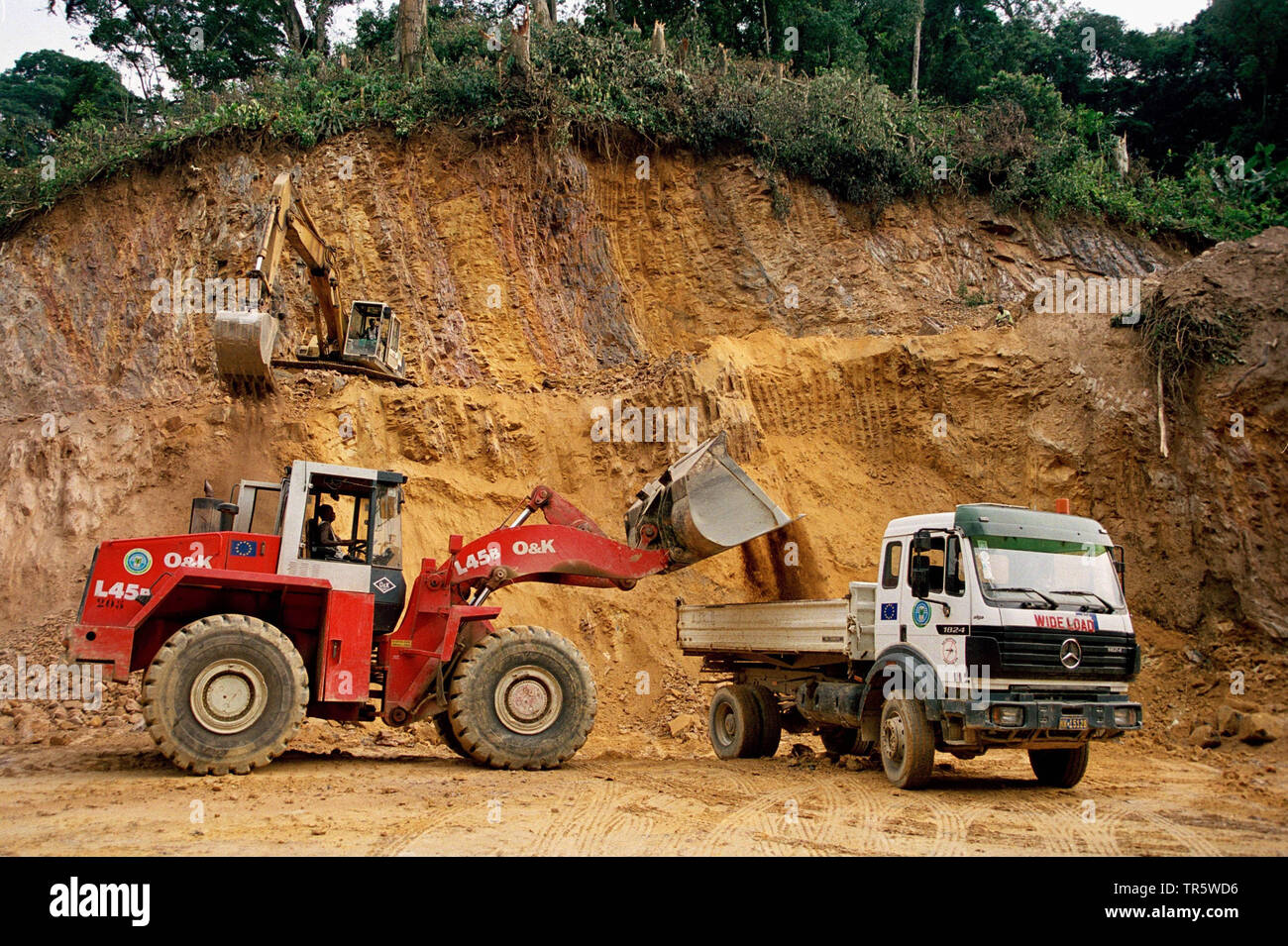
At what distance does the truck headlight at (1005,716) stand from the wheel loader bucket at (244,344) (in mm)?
9739

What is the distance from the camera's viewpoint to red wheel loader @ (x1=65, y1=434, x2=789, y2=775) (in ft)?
28.4

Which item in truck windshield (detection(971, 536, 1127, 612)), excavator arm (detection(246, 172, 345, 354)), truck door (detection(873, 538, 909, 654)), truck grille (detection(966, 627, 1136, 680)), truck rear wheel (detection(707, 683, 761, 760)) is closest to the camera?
truck grille (detection(966, 627, 1136, 680))

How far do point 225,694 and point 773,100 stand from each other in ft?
54.3

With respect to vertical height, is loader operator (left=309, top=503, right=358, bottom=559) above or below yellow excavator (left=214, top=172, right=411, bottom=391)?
below

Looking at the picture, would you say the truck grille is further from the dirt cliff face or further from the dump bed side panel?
the dirt cliff face

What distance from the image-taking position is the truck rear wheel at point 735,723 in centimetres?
1122

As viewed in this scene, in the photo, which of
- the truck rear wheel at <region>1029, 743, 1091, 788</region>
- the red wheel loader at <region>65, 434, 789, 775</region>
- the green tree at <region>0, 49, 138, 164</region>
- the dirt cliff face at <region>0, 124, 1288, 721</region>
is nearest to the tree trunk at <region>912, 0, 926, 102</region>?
the dirt cliff face at <region>0, 124, 1288, 721</region>

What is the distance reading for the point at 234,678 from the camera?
340 inches

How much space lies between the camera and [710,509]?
387 inches

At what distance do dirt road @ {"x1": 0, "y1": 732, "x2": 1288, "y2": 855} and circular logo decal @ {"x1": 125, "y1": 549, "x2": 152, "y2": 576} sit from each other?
5.80 feet

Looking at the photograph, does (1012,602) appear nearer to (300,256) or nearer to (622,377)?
A: (622,377)

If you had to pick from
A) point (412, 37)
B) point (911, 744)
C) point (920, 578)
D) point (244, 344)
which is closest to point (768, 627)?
point (920, 578)

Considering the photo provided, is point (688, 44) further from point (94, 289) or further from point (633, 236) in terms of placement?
point (94, 289)
